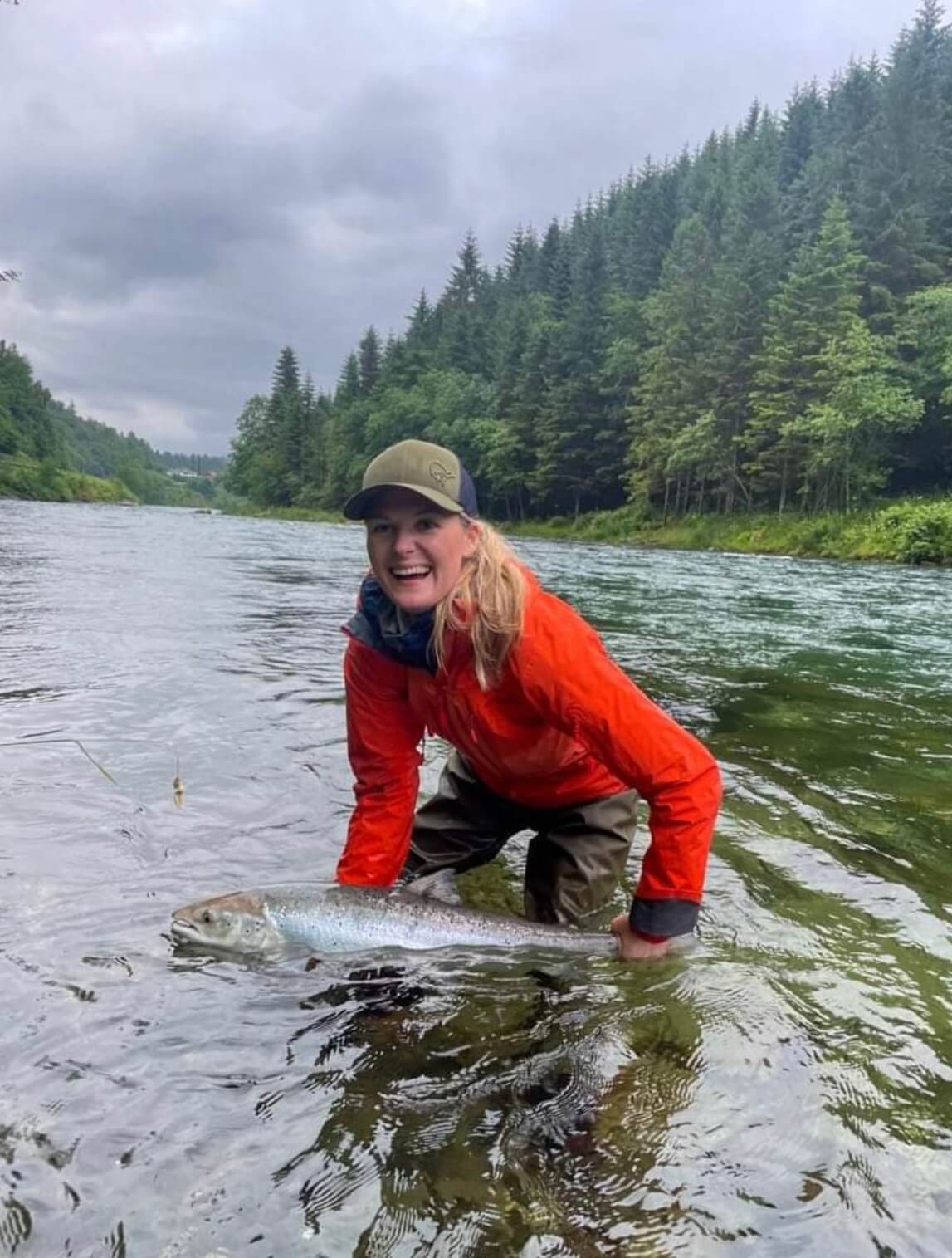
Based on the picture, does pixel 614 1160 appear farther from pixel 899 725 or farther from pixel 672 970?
pixel 899 725

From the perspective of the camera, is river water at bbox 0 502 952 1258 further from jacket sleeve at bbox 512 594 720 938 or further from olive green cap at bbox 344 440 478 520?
olive green cap at bbox 344 440 478 520

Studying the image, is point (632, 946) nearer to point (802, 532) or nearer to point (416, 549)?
point (416, 549)

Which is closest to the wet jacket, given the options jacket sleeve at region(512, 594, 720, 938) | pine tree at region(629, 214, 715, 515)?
jacket sleeve at region(512, 594, 720, 938)

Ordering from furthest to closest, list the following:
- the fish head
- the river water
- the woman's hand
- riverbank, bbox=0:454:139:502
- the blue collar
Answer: riverbank, bbox=0:454:139:502
the fish head
the blue collar
the woman's hand
the river water

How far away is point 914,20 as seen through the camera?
2584 inches

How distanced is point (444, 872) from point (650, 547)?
39.0m

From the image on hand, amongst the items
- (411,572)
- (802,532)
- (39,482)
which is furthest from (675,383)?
(39,482)

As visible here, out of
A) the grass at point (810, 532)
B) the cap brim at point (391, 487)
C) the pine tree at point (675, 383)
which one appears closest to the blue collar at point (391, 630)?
the cap brim at point (391, 487)

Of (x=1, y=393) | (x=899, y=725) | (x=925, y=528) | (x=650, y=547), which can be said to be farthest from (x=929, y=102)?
(x=1, y=393)

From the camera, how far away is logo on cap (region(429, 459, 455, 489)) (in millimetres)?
3035

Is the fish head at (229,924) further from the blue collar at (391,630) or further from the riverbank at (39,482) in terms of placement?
the riverbank at (39,482)

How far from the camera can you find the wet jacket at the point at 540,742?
9.50 ft

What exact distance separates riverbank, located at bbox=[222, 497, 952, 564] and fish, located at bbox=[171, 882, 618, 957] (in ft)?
92.9

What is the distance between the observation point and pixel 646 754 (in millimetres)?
2875
